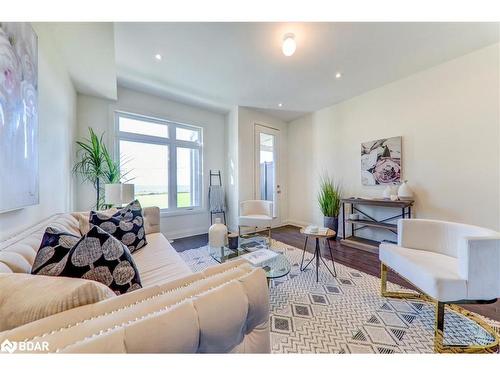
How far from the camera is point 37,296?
1.94 ft

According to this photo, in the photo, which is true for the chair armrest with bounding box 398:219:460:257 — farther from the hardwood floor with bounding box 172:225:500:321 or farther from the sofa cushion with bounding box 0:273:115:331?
the sofa cushion with bounding box 0:273:115:331

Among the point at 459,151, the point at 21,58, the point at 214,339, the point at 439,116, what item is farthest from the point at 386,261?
the point at 21,58

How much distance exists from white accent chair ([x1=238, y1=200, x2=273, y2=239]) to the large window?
3.79ft

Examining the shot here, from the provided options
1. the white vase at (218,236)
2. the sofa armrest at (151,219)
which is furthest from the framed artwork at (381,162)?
the sofa armrest at (151,219)

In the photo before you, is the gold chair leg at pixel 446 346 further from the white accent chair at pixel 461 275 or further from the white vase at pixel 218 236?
the white vase at pixel 218 236

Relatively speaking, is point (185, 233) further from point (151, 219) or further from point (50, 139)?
point (50, 139)

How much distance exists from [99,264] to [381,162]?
12.7 feet

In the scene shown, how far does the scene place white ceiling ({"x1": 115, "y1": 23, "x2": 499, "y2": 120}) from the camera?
1987 millimetres

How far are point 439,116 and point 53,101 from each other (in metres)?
4.68

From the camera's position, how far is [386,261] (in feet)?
5.90

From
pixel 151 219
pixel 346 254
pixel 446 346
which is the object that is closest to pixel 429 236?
pixel 446 346

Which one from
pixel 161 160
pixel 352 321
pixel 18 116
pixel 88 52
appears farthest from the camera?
pixel 161 160

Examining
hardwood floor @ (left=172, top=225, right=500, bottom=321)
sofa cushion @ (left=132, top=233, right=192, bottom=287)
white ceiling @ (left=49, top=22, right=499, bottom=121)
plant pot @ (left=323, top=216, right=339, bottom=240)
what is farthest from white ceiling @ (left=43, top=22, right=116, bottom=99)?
plant pot @ (left=323, top=216, right=339, bottom=240)
